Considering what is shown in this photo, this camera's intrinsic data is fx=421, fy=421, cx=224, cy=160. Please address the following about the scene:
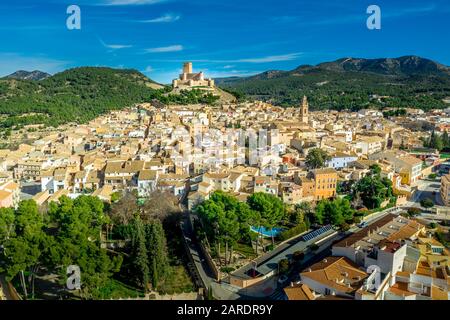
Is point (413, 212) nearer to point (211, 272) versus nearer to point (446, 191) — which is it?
point (446, 191)

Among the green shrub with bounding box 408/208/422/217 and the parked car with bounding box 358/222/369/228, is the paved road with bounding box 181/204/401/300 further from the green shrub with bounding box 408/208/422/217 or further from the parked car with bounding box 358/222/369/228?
the green shrub with bounding box 408/208/422/217

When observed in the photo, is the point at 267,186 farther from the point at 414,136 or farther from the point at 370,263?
the point at 414,136

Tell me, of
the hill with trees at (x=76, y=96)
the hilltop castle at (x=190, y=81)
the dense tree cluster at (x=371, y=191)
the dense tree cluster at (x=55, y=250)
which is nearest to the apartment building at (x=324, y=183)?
the dense tree cluster at (x=371, y=191)

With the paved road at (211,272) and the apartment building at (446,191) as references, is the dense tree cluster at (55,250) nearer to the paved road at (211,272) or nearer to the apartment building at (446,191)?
the paved road at (211,272)

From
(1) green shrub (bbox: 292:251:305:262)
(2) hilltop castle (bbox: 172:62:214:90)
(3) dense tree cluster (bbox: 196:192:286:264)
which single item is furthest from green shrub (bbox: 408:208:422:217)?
(2) hilltop castle (bbox: 172:62:214:90)

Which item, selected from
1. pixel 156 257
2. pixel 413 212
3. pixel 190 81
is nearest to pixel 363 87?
pixel 190 81

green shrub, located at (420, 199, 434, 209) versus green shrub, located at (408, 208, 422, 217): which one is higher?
green shrub, located at (420, 199, 434, 209)
